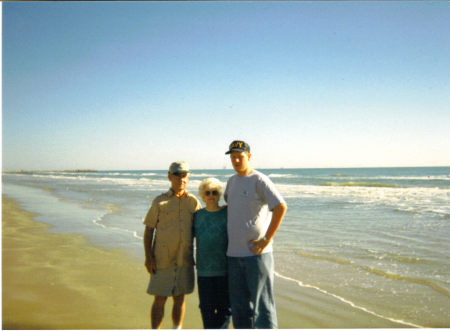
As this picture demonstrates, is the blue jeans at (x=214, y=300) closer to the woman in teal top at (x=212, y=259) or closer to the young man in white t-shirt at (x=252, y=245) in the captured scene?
the woman in teal top at (x=212, y=259)

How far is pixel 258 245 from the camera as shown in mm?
2738

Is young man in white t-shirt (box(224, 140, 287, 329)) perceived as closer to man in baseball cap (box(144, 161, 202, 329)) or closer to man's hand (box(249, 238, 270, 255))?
man's hand (box(249, 238, 270, 255))

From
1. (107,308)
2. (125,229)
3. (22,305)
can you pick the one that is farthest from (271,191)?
(125,229)

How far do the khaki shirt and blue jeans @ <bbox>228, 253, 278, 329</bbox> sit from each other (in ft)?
1.42

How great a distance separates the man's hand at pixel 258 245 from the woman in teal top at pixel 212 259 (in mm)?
254

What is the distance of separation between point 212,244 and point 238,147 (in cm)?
82

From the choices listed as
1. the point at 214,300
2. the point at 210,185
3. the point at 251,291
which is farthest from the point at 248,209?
the point at 214,300

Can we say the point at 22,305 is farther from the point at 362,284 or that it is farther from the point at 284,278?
the point at 362,284

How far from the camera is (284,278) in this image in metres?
4.80

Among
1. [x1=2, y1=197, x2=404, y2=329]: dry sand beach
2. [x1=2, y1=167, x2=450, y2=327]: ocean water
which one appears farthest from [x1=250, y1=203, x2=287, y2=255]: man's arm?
[x1=2, y1=167, x2=450, y2=327]: ocean water

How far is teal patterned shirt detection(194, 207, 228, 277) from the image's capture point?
2.85 metres

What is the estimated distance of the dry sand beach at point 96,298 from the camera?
3625 mm

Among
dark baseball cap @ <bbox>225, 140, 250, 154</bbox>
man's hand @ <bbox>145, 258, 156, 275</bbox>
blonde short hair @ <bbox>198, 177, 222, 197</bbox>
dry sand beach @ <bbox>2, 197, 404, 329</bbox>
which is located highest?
dark baseball cap @ <bbox>225, 140, 250, 154</bbox>

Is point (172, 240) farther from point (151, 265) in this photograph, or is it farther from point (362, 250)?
point (362, 250)
